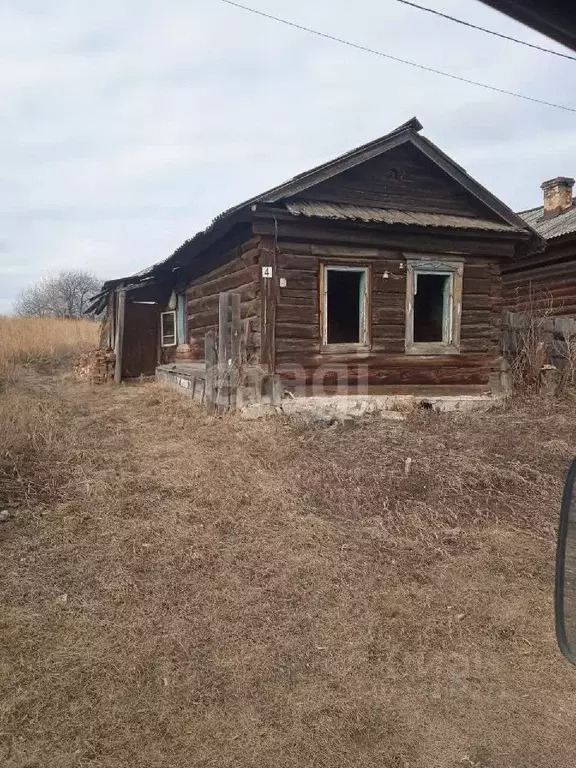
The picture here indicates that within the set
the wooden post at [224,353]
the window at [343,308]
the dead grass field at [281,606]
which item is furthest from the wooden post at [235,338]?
the window at [343,308]

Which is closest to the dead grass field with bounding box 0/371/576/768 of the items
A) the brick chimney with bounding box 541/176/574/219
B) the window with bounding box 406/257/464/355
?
the window with bounding box 406/257/464/355

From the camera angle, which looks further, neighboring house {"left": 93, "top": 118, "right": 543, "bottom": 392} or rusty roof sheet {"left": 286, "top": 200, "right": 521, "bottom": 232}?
neighboring house {"left": 93, "top": 118, "right": 543, "bottom": 392}

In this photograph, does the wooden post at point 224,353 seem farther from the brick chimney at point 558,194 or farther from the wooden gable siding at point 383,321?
the brick chimney at point 558,194

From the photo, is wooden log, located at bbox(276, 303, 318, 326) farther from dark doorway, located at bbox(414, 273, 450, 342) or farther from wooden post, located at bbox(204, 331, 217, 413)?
dark doorway, located at bbox(414, 273, 450, 342)

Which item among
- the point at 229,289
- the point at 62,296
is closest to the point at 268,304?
the point at 229,289

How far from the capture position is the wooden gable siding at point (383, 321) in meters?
8.21

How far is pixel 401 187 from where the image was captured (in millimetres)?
9211

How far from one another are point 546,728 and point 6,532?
12.8 feet

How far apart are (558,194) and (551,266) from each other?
3.36 metres

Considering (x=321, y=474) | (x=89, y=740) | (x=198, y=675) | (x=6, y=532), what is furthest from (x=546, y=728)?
(x=6, y=532)

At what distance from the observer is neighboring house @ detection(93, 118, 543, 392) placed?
807 centimetres

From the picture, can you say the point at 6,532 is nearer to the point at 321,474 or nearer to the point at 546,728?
the point at 321,474

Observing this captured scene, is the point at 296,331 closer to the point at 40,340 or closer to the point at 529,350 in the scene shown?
the point at 529,350

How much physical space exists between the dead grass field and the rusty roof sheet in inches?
137
